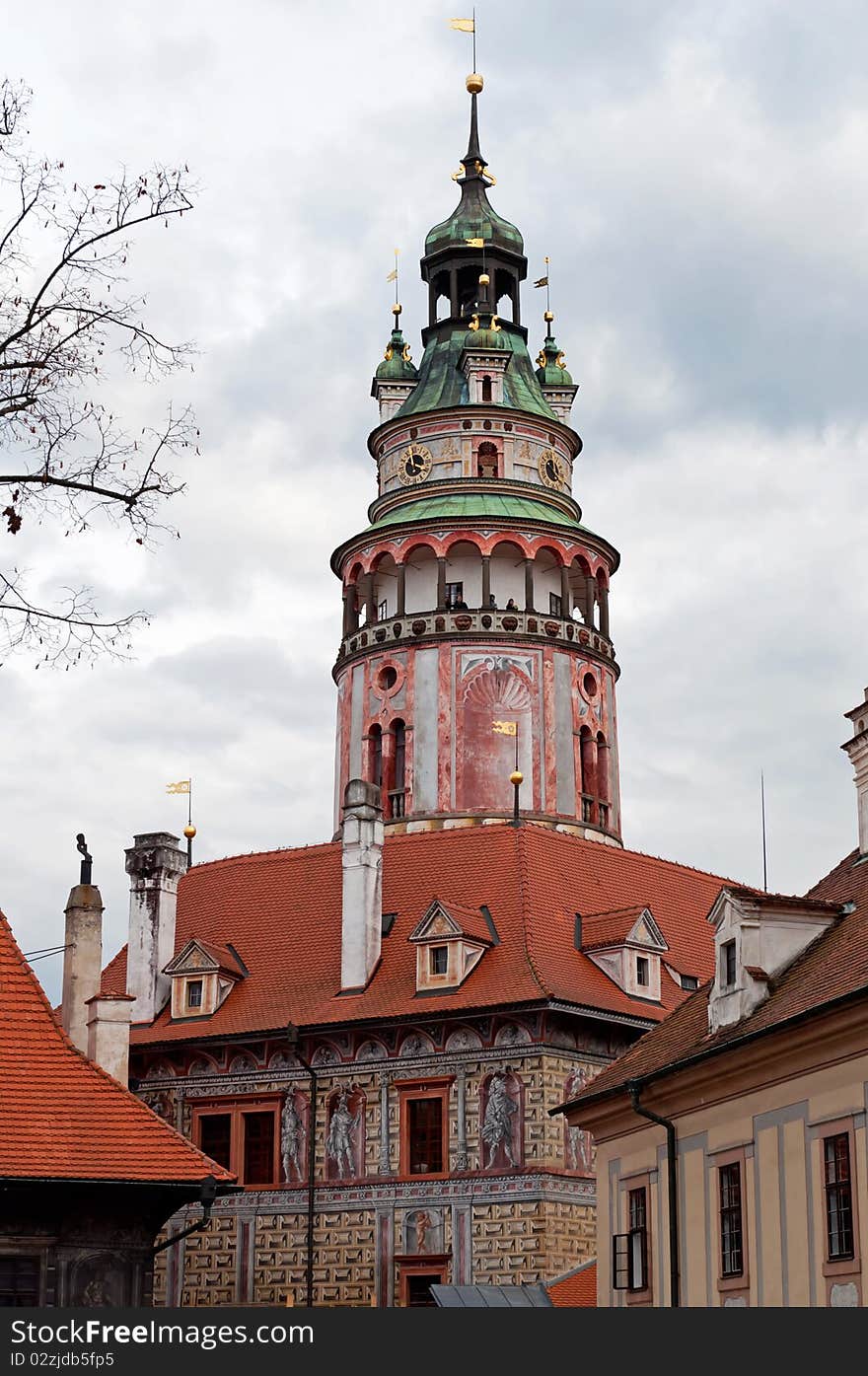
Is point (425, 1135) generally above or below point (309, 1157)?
above

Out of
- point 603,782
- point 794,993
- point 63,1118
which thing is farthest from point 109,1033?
point 603,782

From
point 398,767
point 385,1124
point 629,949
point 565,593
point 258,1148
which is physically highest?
point 565,593

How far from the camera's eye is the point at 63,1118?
70.6 ft

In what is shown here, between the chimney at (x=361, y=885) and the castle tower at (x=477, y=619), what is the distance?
26.8ft

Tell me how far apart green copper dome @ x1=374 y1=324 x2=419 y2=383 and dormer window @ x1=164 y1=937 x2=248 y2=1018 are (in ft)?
66.5

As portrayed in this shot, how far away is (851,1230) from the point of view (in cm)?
1958

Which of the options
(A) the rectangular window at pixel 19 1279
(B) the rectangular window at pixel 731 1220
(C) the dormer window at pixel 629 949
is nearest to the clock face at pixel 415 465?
(C) the dormer window at pixel 629 949

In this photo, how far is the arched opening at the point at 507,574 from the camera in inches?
1821

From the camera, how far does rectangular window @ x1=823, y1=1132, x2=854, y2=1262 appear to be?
19.7m

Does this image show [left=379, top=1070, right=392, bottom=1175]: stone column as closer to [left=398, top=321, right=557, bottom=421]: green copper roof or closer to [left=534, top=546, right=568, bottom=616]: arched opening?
[left=534, top=546, right=568, bottom=616]: arched opening

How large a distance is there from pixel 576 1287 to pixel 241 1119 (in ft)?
22.3

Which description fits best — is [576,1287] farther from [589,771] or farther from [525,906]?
[589,771]

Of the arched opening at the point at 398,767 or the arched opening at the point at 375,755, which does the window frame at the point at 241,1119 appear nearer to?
the arched opening at the point at 398,767

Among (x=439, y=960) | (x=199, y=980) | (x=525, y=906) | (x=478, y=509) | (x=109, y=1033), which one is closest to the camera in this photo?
(x=109, y=1033)
